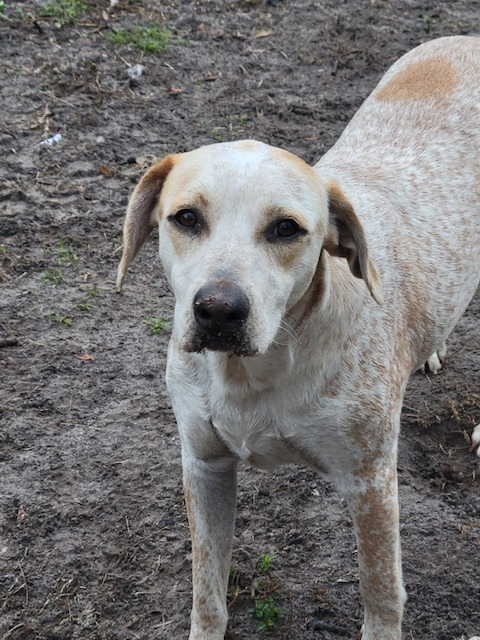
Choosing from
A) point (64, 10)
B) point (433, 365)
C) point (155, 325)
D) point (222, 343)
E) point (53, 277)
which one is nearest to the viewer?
point (222, 343)

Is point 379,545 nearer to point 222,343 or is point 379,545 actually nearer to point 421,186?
point 222,343

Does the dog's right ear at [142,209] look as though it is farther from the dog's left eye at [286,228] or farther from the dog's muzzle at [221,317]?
the dog's muzzle at [221,317]

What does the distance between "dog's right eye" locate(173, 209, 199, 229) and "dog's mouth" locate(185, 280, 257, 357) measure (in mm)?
322

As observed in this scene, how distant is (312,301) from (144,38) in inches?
194

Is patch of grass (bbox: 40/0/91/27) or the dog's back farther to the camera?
patch of grass (bbox: 40/0/91/27)


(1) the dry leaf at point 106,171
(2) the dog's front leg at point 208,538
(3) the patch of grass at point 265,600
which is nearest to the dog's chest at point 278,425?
(2) the dog's front leg at point 208,538

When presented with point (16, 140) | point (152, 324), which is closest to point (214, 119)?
point (16, 140)

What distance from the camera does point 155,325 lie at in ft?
15.8

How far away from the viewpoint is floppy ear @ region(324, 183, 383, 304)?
9.29ft

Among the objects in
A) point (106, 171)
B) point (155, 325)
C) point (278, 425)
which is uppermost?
point (278, 425)

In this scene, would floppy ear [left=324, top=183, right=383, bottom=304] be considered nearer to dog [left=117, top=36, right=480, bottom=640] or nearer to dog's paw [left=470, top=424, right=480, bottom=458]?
dog [left=117, top=36, right=480, bottom=640]

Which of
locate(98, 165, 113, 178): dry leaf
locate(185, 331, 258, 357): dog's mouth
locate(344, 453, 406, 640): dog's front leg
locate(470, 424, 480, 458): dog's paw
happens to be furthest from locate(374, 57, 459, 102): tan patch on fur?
locate(98, 165, 113, 178): dry leaf

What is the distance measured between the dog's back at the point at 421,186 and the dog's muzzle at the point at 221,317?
3.18 ft

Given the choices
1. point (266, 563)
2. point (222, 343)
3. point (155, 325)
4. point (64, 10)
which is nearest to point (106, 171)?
point (155, 325)
